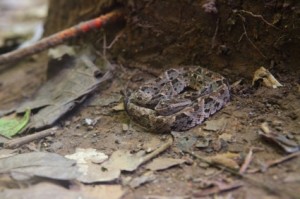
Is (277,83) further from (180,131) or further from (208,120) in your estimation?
(180,131)

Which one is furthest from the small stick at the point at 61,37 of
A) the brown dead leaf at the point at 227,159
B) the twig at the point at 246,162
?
the twig at the point at 246,162

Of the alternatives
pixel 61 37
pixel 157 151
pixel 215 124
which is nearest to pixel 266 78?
pixel 215 124

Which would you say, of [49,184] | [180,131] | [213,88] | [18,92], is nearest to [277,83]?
[213,88]

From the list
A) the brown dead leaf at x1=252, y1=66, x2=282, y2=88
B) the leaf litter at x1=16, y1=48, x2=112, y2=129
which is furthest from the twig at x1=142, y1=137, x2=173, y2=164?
the leaf litter at x1=16, y1=48, x2=112, y2=129

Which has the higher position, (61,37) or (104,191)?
(61,37)

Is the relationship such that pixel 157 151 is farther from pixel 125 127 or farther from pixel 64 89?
pixel 64 89

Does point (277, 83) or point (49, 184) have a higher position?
point (277, 83)

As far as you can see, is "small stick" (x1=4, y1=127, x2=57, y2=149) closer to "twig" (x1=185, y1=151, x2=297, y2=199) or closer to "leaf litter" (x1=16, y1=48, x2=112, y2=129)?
"leaf litter" (x1=16, y1=48, x2=112, y2=129)
